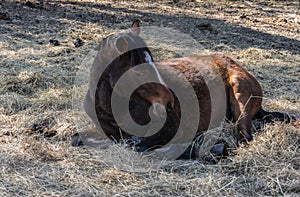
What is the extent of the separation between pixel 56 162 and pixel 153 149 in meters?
0.84

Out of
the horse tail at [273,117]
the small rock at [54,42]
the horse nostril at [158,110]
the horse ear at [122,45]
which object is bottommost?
the horse tail at [273,117]

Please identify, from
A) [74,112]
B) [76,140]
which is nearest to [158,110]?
[76,140]

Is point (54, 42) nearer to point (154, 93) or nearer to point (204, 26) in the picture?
point (204, 26)

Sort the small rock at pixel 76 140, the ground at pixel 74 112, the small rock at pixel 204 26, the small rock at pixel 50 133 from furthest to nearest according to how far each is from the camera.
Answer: the small rock at pixel 204 26 < the small rock at pixel 50 133 < the small rock at pixel 76 140 < the ground at pixel 74 112

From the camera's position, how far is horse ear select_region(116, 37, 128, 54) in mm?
3834

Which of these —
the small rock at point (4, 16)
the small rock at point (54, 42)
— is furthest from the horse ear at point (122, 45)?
the small rock at point (4, 16)

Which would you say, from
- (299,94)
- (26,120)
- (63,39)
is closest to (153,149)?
(26,120)

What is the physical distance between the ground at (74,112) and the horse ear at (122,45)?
2.76 ft

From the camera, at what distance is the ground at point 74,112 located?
346 cm

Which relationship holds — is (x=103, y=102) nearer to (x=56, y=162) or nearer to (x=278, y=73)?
(x=56, y=162)

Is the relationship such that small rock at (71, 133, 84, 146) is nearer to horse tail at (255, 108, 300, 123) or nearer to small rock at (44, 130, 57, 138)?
small rock at (44, 130, 57, 138)

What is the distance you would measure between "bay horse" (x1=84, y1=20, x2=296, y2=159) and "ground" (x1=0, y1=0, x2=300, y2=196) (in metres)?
0.25

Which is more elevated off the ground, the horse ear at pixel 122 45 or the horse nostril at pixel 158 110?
the horse ear at pixel 122 45

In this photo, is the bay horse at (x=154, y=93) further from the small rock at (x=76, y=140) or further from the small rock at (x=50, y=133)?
the small rock at (x=50, y=133)
